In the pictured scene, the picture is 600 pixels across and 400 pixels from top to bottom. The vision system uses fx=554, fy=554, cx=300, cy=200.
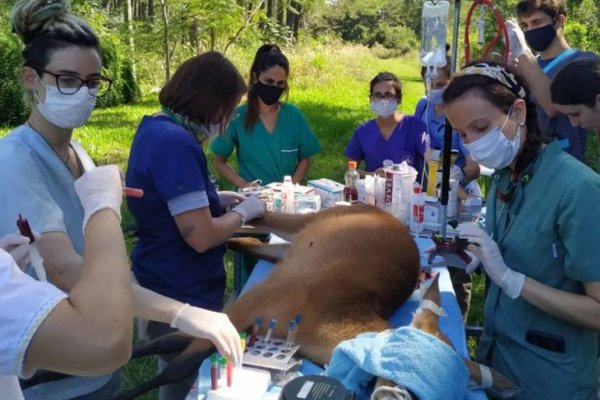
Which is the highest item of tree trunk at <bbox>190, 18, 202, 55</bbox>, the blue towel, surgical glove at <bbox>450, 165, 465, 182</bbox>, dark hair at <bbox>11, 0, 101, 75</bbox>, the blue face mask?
tree trunk at <bbox>190, 18, 202, 55</bbox>

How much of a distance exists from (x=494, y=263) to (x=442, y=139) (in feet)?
6.69

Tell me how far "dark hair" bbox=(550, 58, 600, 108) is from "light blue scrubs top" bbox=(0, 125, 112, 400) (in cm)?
211

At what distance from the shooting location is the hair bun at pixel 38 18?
1.82 m

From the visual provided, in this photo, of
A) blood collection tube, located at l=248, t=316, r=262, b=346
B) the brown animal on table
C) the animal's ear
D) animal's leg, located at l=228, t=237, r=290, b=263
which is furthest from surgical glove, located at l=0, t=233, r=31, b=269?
animal's leg, located at l=228, t=237, r=290, b=263

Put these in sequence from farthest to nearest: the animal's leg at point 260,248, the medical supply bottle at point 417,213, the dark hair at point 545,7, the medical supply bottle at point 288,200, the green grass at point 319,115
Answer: the green grass at point 319,115, the dark hair at point 545,7, the medical supply bottle at point 288,200, the medical supply bottle at point 417,213, the animal's leg at point 260,248

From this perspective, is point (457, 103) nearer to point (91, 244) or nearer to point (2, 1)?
point (91, 244)

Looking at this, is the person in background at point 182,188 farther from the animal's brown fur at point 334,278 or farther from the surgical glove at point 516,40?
the surgical glove at point 516,40

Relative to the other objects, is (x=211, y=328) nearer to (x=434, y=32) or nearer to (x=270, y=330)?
(x=270, y=330)

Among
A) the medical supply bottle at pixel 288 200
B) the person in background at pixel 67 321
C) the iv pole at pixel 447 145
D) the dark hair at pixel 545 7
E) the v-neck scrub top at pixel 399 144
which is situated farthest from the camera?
the v-neck scrub top at pixel 399 144

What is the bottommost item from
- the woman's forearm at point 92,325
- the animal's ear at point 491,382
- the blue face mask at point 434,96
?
the animal's ear at point 491,382

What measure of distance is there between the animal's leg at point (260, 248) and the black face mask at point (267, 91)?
121cm

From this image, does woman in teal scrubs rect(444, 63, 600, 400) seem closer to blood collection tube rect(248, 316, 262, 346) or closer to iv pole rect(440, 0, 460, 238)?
iv pole rect(440, 0, 460, 238)

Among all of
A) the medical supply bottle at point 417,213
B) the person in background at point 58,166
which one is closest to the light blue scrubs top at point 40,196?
the person in background at point 58,166

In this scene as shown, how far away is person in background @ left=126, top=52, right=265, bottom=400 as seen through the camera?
85.3 inches
